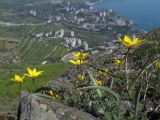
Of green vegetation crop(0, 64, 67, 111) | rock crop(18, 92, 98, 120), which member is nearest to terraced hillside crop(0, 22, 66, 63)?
green vegetation crop(0, 64, 67, 111)

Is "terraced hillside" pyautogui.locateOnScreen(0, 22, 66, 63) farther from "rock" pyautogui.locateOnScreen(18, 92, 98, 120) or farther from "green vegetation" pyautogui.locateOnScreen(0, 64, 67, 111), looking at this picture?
"rock" pyautogui.locateOnScreen(18, 92, 98, 120)

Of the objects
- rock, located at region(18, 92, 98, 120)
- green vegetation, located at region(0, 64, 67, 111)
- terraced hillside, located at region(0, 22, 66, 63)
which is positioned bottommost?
terraced hillside, located at region(0, 22, 66, 63)

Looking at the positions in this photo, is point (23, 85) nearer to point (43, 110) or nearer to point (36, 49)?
point (43, 110)

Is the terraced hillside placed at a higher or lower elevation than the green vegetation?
lower

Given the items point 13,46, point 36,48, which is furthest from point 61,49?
point 13,46

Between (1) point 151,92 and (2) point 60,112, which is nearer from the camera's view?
(2) point 60,112

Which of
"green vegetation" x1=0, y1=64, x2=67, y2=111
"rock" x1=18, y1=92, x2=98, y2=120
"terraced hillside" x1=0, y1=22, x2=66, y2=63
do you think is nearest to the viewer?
"rock" x1=18, y1=92, x2=98, y2=120

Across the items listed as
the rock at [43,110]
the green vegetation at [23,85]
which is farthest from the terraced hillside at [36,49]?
the rock at [43,110]

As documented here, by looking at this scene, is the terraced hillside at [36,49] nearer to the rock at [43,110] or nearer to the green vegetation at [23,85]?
the green vegetation at [23,85]

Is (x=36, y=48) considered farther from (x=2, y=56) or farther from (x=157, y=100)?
(x=157, y=100)
